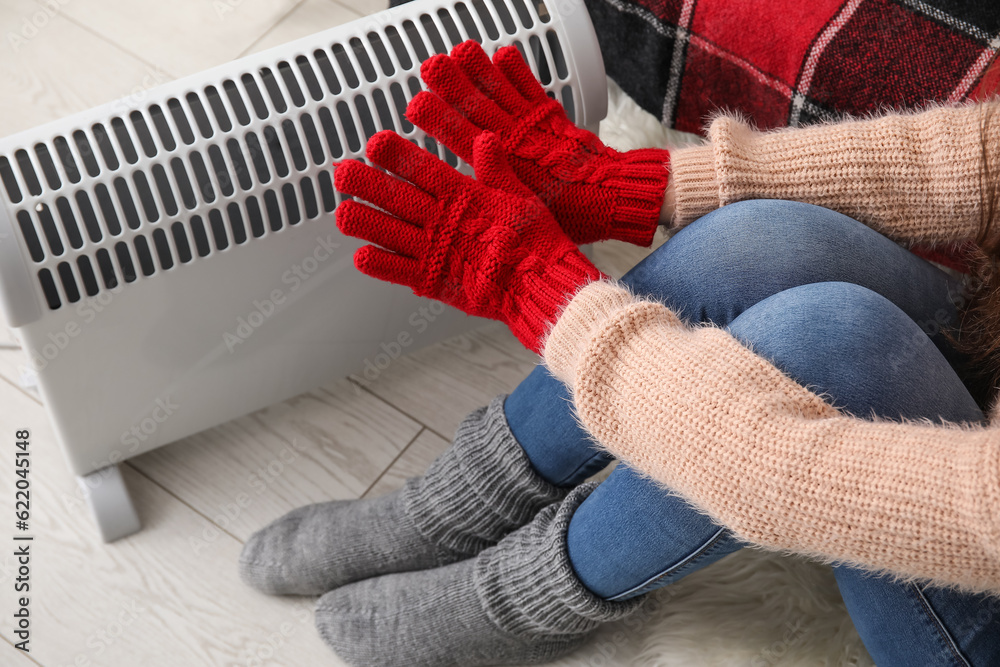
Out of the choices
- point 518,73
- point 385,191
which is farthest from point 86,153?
point 518,73

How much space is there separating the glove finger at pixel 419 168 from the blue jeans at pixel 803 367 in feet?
0.57

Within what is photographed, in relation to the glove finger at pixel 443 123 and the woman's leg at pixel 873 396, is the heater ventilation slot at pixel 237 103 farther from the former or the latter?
the woman's leg at pixel 873 396

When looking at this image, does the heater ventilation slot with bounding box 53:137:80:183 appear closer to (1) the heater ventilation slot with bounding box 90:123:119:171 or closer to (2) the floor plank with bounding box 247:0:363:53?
(1) the heater ventilation slot with bounding box 90:123:119:171

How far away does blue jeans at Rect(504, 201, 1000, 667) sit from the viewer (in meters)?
0.54

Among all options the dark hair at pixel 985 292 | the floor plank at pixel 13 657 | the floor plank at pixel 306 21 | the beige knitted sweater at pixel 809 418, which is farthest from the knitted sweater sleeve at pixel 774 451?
the floor plank at pixel 306 21

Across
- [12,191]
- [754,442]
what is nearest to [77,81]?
[12,191]

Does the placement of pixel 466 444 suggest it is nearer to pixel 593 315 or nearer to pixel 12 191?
pixel 593 315

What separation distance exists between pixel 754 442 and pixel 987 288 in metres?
0.28

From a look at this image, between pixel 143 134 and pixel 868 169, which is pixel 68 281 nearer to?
pixel 143 134

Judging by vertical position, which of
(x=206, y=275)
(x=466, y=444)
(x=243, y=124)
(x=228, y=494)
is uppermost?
(x=243, y=124)

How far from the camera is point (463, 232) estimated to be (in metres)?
0.61

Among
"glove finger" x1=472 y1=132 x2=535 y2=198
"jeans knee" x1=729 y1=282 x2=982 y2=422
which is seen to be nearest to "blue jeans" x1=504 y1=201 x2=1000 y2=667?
"jeans knee" x1=729 y1=282 x2=982 y2=422

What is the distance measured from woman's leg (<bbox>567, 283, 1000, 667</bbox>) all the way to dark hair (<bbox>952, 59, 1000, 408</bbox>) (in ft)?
0.19

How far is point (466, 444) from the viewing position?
0.77m
